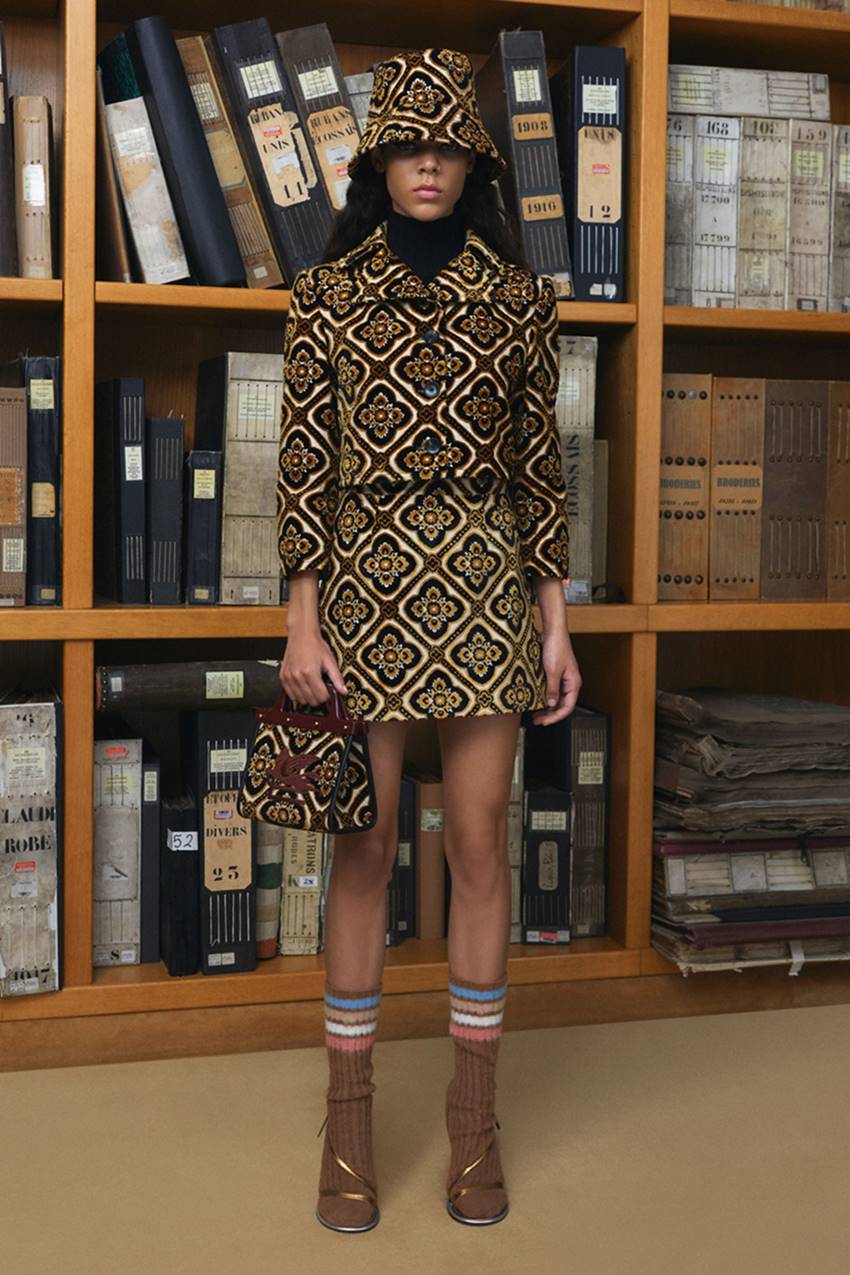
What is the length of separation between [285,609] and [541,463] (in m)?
0.57

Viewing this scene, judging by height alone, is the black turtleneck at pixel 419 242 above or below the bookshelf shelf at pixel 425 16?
below

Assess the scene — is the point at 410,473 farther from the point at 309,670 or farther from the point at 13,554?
the point at 13,554

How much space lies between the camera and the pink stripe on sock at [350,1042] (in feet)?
5.02

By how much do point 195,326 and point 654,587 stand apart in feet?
2.92

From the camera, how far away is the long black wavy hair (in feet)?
4.98

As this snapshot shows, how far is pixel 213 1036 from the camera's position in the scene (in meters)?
1.96

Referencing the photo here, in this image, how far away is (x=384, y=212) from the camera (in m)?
1.53

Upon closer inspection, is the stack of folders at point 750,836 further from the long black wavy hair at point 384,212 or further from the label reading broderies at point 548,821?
the long black wavy hair at point 384,212

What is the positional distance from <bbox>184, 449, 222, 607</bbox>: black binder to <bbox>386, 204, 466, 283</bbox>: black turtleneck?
23.0 inches

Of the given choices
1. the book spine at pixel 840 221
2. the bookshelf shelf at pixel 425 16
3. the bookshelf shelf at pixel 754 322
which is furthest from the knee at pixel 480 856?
the bookshelf shelf at pixel 425 16

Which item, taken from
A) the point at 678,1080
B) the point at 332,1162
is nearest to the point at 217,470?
the point at 332,1162

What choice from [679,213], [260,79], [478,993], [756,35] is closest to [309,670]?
[478,993]

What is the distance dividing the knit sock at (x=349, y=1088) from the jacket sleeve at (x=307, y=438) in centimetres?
52

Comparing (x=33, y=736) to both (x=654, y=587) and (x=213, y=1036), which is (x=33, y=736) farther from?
(x=654, y=587)
